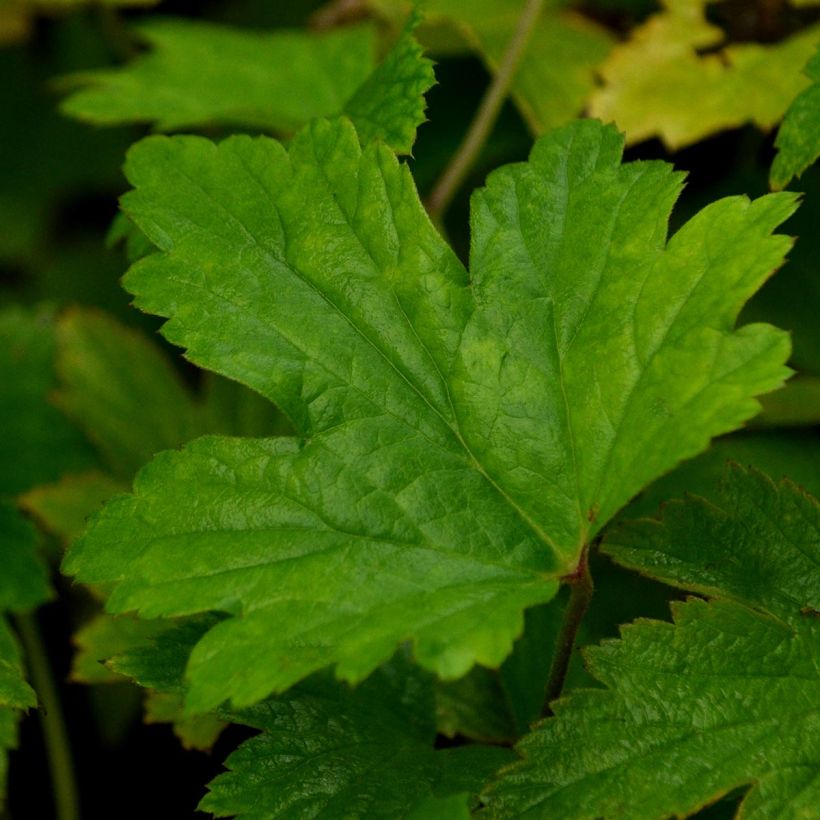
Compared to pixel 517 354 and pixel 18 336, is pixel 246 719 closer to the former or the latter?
pixel 517 354

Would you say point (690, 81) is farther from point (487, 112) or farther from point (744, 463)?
point (744, 463)

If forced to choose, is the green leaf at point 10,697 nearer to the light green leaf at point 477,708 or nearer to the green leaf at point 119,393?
the light green leaf at point 477,708

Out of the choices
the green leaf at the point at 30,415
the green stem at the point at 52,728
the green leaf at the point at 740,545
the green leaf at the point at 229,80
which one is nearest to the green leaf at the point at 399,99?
the green leaf at the point at 229,80

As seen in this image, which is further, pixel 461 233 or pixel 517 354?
pixel 461 233

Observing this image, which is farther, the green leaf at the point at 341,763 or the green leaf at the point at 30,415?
the green leaf at the point at 30,415

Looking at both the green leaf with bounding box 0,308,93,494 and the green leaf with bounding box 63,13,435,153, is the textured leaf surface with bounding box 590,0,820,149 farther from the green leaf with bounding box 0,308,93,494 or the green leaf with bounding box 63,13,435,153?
→ the green leaf with bounding box 0,308,93,494

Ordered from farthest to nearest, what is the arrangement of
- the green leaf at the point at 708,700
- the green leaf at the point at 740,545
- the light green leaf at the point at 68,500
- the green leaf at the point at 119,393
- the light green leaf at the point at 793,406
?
the green leaf at the point at 119,393
the light green leaf at the point at 68,500
the light green leaf at the point at 793,406
the green leaf at the point at 740,545
the green leaf at the point at 708,700

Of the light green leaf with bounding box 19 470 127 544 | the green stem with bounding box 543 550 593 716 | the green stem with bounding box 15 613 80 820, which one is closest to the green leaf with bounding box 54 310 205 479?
the light green leaf with bounding box 19 470 127 544

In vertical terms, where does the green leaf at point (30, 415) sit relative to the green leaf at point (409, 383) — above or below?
below

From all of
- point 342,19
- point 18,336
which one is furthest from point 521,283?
point 342,19
